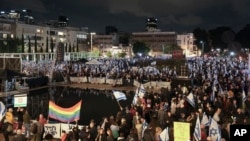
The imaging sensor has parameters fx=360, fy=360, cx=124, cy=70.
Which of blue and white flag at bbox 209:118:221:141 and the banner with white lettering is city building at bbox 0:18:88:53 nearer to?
the banner with white lettering

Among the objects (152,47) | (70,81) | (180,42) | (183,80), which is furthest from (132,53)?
(183,80)

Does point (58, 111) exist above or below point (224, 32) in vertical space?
below

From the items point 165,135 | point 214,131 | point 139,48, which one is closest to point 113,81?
point 214,131

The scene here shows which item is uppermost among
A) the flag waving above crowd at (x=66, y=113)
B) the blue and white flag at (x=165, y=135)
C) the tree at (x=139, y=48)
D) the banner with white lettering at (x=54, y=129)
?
the tree at (x=139, y=48)

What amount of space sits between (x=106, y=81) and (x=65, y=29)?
349ft

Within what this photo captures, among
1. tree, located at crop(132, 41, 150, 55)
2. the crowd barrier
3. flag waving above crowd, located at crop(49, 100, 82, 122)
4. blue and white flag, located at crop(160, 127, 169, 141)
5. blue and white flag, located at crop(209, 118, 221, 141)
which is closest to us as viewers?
blue and white flag, located at crop(160, 127, 169, 141)

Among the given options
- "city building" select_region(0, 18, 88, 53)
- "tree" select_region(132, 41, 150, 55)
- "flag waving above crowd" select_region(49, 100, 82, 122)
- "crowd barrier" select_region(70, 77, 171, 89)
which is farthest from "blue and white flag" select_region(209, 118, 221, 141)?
"tree" select_region(132, 41, 150, 55)

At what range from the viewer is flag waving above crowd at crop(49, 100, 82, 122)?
45.7ft

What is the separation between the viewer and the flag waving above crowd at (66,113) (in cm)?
1394

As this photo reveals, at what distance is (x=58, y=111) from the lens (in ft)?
47.2

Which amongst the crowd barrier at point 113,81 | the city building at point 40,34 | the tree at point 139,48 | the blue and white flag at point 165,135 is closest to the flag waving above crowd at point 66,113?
the blue and white flag at point 165,135

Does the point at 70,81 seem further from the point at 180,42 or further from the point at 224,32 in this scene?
the point at 180,42

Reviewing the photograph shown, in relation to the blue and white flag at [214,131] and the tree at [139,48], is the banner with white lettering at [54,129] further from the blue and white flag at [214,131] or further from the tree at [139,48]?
the tree at [139,48]

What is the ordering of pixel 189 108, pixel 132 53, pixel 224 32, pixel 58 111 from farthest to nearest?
pixel 132 53
pixel 224 32
pixel 189 108
pixel 58 111
